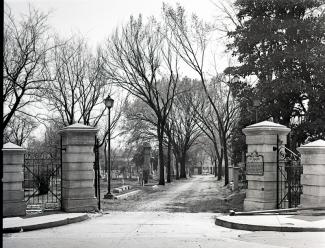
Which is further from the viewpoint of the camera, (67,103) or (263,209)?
(67,103)

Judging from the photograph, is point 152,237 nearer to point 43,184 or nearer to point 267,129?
point 267,129

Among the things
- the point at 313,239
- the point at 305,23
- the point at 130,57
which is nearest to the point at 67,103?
the point at 130,57

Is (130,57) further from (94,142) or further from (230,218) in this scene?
(230,218)

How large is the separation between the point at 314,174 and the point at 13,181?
8.43m

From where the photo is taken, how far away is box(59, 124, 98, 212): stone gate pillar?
13039 mm

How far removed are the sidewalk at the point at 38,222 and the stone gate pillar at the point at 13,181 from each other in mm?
1141

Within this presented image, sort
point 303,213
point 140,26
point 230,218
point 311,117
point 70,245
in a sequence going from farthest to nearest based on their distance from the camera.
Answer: point 140,26 → point 311,117 → point 303,213 → point 230,218 → point 70,245

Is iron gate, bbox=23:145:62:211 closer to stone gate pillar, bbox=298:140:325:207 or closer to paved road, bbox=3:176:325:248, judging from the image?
paved road, bbox=3:176:325:248

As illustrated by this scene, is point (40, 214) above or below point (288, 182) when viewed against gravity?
below

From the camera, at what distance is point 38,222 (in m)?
10.4

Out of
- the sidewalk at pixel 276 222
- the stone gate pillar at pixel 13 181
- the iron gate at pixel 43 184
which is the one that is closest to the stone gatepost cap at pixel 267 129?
the sidewalk at pixel 276 222

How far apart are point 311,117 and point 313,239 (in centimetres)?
1181

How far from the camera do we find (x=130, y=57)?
1377 inches

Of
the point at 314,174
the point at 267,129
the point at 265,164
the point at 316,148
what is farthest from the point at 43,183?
the point at 316,148
